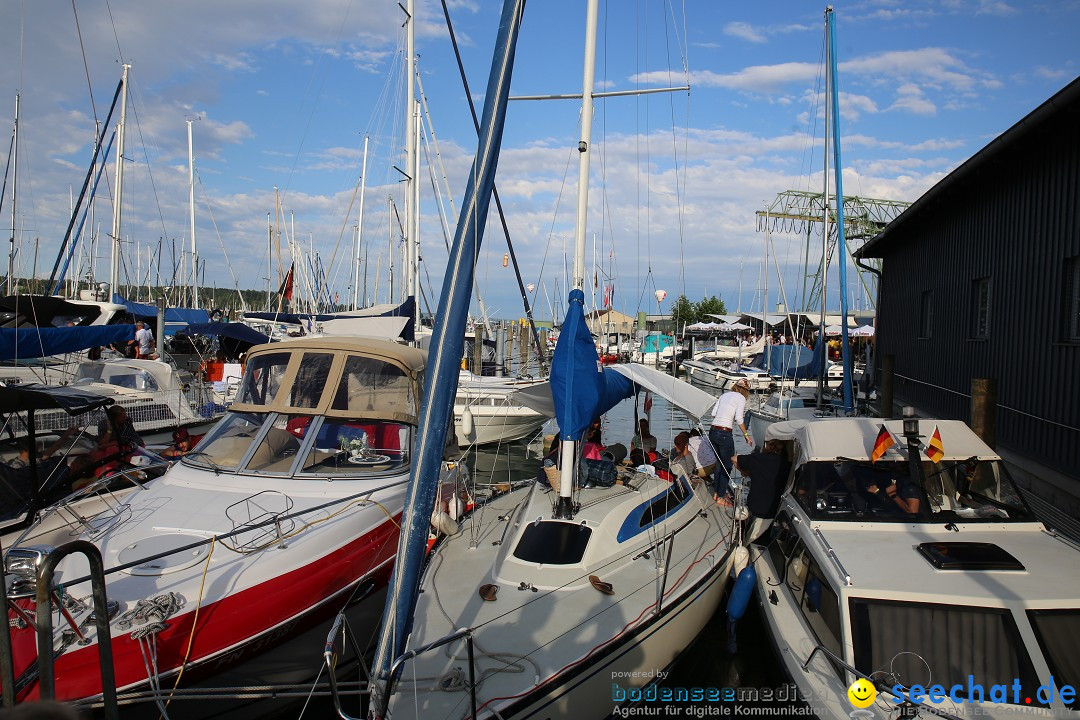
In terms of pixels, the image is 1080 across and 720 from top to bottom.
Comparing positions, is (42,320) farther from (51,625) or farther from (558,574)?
(51,625)

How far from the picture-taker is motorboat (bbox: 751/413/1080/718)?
4535mm

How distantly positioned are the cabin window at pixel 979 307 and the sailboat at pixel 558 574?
7900mm

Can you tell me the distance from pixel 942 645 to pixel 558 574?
3.03 m

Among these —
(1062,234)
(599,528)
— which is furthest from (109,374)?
(1062,234)

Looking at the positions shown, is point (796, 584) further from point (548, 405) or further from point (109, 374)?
point (109, 374)

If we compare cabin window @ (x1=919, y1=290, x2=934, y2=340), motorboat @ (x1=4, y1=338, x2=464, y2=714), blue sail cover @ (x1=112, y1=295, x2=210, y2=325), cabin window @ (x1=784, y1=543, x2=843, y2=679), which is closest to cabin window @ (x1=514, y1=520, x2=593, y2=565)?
motorboat @ (x1=4, y1=338, x2=464, y2=714)

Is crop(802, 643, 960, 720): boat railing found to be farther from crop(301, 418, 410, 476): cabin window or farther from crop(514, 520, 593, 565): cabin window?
crop(301, 418, 410, 476): cabin window

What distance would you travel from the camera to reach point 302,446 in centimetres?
723

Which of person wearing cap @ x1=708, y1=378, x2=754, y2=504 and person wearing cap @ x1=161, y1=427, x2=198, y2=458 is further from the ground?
person wearing cap @ x1=708, y1=378, x2=754, y2=504

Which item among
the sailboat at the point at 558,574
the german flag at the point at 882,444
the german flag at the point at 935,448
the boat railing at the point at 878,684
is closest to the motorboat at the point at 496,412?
the sailboat at the point at 558,574

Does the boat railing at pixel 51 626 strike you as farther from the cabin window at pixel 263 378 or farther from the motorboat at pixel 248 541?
the cabin window at pixel 263 378

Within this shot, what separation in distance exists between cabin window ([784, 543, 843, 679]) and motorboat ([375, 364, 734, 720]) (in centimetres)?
83

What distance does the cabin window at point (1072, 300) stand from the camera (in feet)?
31.4

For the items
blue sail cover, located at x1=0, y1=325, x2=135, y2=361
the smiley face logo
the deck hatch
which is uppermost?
blue sail cover, located at x1=0, y1=325, x2=135, y2=361
